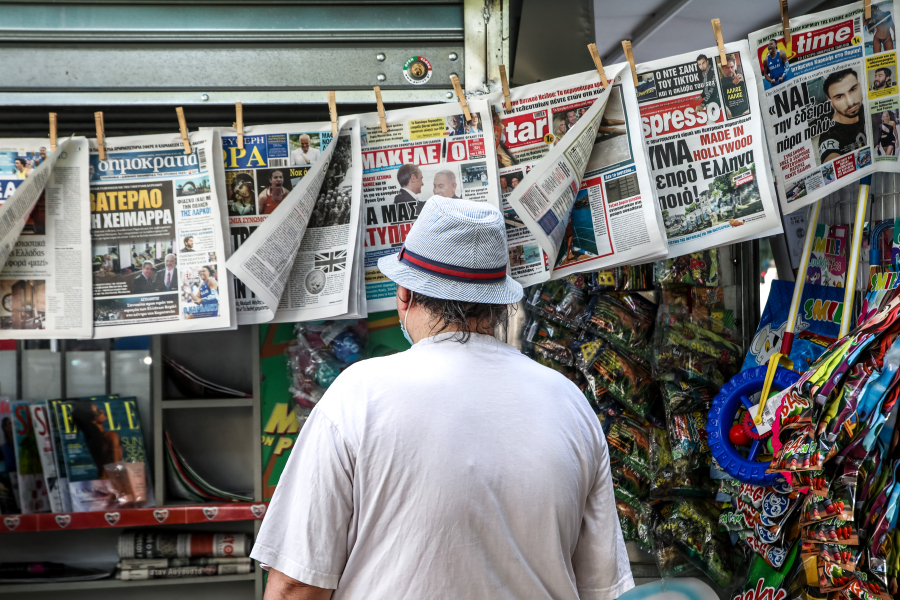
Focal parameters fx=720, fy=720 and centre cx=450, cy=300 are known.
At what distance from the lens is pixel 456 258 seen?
1.23m

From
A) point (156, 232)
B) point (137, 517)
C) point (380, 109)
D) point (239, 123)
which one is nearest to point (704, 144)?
point (380, 109)

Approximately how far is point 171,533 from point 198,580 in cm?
19

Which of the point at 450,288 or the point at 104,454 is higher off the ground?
the point at 450,288

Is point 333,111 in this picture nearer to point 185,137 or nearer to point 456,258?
point 185,137

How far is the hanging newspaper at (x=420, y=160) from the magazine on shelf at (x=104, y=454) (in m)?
1.07

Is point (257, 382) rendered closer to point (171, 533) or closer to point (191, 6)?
point (171, 533)

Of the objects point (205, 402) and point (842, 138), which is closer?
point (842, 138)

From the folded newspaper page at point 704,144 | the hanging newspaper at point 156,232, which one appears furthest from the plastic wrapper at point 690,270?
the hanging newspaper at point 156,232

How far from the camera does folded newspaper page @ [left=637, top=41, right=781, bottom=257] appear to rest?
1.91 meters

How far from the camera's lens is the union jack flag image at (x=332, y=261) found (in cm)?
194

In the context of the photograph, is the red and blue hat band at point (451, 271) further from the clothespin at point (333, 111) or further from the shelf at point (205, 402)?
the shelf at point (205, 402)

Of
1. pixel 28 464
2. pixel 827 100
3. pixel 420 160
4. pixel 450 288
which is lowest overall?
pixel 28 464

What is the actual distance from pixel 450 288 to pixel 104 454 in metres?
1.61

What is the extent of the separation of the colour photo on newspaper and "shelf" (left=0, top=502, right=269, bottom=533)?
644 mm
